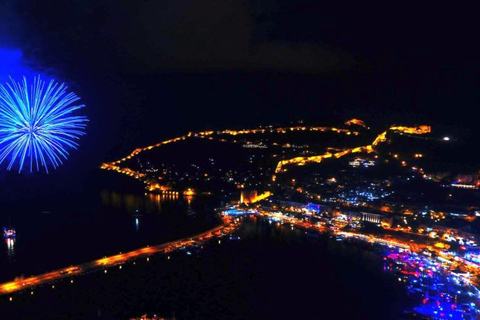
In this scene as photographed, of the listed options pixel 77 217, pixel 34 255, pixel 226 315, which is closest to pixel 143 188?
pixel 77 217

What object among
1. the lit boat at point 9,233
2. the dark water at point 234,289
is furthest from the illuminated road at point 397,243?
the lit boat at point 9,233

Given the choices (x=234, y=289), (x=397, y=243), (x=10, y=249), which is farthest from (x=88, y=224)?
(x=397, y=243)

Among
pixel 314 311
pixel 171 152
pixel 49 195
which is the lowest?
pixel 314 311

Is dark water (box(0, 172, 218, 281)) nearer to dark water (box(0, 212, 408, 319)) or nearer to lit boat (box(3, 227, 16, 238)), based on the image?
lit boat (box(3, 227, 16, 238))

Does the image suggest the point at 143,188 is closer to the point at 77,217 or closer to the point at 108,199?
the point at 108,199

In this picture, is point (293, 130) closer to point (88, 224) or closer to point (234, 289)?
point (88, 224)

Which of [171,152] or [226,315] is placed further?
[171,152]
